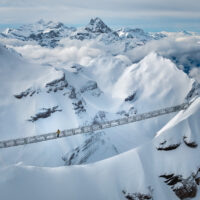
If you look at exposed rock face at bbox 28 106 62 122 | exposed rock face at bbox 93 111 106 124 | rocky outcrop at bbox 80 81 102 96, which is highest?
exposed rock face at bbox 28 106 62 122

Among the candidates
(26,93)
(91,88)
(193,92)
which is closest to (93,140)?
(26,93)

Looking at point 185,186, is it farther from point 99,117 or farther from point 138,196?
point 99,117

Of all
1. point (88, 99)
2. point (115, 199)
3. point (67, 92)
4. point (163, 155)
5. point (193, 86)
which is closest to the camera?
point (115, 199)

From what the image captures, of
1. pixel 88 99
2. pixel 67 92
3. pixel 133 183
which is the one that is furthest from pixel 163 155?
pixel 88 99

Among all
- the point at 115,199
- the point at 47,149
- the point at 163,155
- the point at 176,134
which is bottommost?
the point at 47,149

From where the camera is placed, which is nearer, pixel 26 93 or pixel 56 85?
pixel 26 93

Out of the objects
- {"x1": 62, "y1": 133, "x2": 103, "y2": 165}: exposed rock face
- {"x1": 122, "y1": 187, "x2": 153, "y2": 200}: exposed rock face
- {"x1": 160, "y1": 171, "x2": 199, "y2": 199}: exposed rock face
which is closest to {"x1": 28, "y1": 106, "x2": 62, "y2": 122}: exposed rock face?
{"x1": 62, "y1": 133, "x2": 103, "y2": 165}: exposed rock face

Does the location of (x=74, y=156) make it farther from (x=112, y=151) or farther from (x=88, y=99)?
(x=88, y=99)

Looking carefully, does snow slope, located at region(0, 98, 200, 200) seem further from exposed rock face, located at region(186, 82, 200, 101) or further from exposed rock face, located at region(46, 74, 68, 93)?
exposed rock face, located at region(186, 82, 200, 101)
